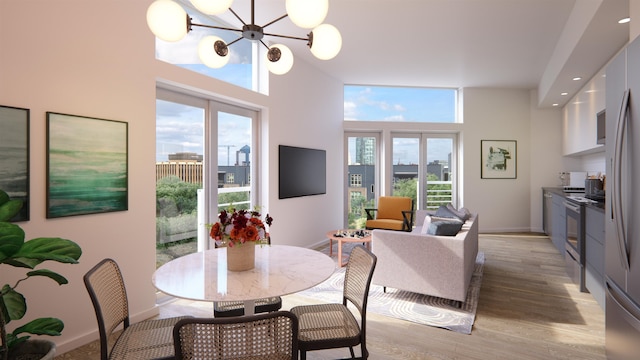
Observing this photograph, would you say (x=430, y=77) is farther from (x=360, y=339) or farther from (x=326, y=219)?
(x=360, y=339)

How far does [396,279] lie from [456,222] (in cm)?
83

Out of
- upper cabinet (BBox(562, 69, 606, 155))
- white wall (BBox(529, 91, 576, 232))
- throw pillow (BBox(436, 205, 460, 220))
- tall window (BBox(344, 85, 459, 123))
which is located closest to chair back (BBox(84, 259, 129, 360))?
throw pillow (BBox(436, 205, 460, 220))

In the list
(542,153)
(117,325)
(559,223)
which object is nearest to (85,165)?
(117,325)

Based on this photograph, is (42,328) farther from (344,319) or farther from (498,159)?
(498,159)

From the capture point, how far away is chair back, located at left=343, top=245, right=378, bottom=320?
5.85ft

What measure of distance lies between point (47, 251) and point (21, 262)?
0.26 feet

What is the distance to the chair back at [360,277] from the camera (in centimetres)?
178

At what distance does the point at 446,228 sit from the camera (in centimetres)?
331

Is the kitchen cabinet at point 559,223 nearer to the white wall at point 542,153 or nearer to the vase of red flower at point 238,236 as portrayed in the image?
the white wall at point 542,153

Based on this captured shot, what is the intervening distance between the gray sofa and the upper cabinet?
101 inches

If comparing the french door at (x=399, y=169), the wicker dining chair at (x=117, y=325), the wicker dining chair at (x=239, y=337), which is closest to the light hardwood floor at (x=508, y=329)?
the wicker dining chair at (x=117, y=325)

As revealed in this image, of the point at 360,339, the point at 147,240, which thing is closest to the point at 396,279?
the point at 360,339

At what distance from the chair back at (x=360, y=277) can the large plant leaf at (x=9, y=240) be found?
149cm

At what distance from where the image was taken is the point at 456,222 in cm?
338
